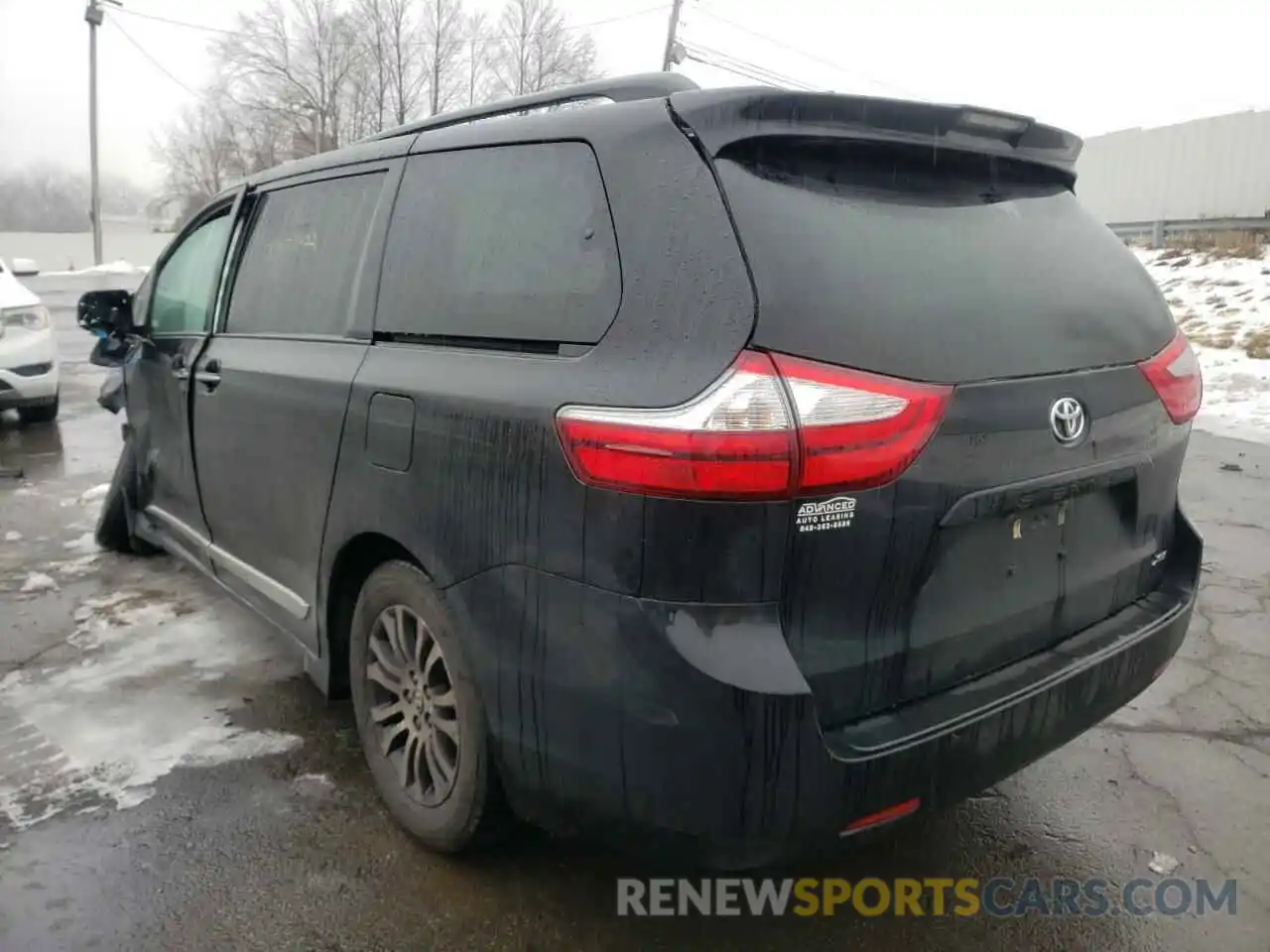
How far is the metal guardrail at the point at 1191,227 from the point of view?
705 inches

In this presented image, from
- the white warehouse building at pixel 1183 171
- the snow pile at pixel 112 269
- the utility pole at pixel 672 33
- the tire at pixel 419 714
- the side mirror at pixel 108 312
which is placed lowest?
the tire at pixel 419 714

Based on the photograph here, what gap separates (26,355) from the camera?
8.31m

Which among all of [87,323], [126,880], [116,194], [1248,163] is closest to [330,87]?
[116,194]

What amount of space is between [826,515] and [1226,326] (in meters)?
14.6

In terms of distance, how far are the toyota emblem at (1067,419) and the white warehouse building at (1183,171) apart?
20871 mm

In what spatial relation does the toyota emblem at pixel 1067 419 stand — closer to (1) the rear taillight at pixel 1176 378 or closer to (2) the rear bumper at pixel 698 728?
(1) the rear taillight at pixel 1176 378

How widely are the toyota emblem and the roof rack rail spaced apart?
1.04m

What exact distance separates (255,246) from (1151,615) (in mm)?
3133

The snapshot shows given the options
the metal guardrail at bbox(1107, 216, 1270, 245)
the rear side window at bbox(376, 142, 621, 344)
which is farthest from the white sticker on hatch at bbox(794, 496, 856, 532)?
the metal guardrail at bbox(1107, 216, 1270, 245)

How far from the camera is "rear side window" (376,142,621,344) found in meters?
2.04

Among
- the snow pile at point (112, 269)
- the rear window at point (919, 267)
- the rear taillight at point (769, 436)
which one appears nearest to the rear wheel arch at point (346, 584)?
the rear taillight at point (769, 436)

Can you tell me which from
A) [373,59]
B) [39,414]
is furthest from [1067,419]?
[373,59]

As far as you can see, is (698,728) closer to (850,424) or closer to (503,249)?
(850,424)

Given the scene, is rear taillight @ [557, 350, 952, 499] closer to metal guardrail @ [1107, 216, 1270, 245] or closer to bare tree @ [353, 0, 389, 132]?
metal guardrail @ [1107, 216, 1270, 245]
